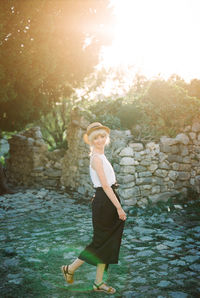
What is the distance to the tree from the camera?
865cm

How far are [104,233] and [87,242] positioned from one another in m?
1.94

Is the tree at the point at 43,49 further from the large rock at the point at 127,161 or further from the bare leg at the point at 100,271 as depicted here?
the bare leg at the point at 100,271

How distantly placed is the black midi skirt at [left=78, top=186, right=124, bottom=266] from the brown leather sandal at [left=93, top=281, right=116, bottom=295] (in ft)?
0.86

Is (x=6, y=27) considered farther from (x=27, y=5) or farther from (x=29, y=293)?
(x=29, y=293)

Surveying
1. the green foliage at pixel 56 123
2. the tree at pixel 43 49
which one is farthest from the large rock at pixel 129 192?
Answer: the green foliage at pixel 56 123

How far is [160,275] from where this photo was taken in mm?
3631

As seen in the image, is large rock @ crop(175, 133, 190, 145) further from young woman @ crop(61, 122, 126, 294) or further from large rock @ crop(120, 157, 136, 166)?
young woman @ crop(61, 122, 126, 294)

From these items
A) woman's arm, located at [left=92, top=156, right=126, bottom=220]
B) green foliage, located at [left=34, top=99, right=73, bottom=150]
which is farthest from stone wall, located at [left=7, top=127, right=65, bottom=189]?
woman's arm, located at [left=92, top=156, right=126, bottom=220]

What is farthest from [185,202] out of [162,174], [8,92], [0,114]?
[0,114]

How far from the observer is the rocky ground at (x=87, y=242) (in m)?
3.34

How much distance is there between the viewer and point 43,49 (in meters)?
9.03

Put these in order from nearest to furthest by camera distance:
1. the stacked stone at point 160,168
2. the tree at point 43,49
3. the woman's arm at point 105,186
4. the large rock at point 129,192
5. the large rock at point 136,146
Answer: the woman's arm at point 105,186, the large rock at point 129,192, the stacked stone at point 160,168, the large rock at point 136,146, the tree at point 43,49

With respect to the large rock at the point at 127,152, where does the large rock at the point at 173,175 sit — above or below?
below

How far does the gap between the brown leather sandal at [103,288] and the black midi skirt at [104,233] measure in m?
0.26
